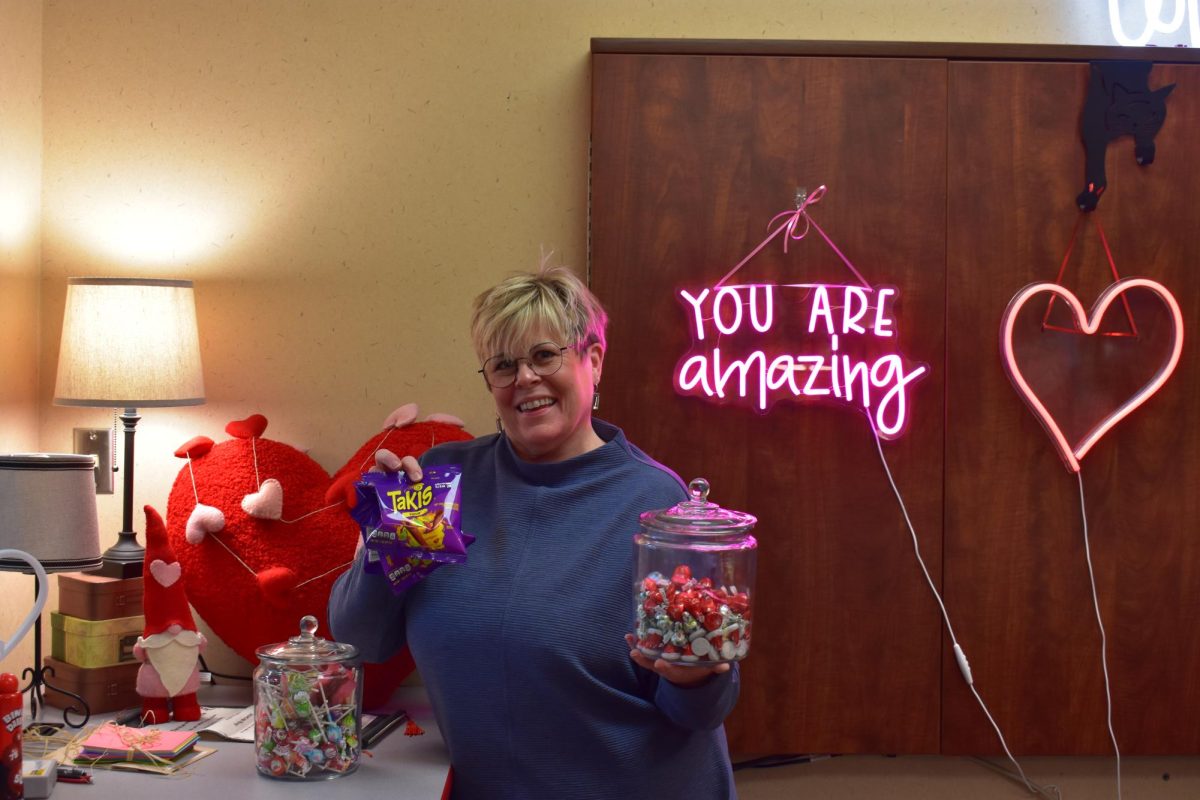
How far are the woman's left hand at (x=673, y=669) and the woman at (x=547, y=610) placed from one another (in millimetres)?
51

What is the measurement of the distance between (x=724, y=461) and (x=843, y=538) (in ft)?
1.01

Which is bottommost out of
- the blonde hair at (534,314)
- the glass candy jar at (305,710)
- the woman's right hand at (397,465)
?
the glass candy jar at (305,710)

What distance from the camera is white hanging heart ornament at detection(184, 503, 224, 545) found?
2195mm

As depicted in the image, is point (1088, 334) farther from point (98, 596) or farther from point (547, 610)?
point (98, 596)

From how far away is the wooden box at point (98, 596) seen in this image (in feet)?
6.84

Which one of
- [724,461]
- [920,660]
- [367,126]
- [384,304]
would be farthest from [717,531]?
[367,126]

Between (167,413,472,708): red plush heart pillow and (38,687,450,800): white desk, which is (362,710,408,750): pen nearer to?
(38,687,450,800): white desk

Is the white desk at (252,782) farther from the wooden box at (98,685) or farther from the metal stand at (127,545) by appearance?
the metal stand at (127,545)

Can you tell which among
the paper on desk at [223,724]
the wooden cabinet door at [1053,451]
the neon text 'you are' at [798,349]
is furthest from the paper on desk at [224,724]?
the wooden cabinet door at [1053,451]

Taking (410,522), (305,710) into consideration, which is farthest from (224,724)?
(410,522)

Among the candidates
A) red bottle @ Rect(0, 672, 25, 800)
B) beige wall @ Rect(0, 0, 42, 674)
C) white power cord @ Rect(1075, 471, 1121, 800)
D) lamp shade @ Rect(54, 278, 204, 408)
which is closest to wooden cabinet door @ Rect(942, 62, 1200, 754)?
A: white power cord @ Rect(1075, 471, 1121, 800)

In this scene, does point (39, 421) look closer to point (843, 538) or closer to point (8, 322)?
point (8, 322)

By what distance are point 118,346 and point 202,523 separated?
39 centimetres

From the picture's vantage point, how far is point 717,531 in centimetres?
158
